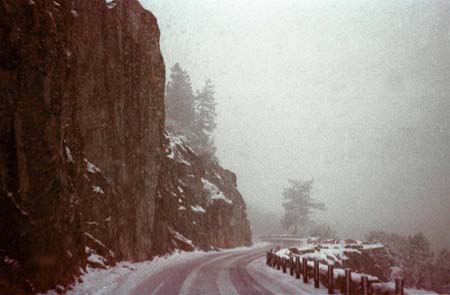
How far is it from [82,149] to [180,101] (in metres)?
45.4

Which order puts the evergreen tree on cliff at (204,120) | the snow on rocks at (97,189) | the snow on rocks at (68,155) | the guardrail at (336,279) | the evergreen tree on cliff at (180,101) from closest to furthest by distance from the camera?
1. the guardrail at (336,279)
2. the snow on rocks at (68,155)
3. the snow on rocks at (97,189)
4. the evergreen tree on cliff at (180,101)
5. the evergreen tree on cliff at (204,120)

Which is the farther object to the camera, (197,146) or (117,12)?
(197,146)

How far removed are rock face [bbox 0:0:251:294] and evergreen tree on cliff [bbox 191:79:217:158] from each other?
1924 cm

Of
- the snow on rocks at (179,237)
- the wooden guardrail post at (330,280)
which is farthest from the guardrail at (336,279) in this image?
the snow on rocks at (179,237)

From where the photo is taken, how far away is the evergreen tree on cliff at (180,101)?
61.5 metres

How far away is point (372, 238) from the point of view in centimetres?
7644

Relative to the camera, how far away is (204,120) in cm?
6456

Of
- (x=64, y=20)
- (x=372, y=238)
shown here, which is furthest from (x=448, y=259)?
(x=64, y=20)

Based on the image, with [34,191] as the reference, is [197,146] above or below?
above

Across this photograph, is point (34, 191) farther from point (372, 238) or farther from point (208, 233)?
point (372, 238)

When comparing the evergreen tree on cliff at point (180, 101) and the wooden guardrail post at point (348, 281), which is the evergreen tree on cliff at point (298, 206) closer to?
the evergreen tree on cliff at point (180, 101)

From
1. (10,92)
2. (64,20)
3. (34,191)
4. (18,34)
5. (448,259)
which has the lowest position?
(448,259)

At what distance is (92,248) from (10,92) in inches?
402

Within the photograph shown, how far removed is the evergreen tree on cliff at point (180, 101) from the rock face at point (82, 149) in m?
20.9
